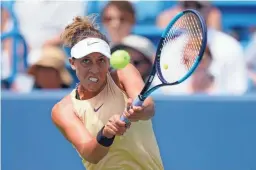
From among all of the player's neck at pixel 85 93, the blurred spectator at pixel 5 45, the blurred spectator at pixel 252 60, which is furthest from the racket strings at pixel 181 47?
the blurred spectator at pixel 5 45

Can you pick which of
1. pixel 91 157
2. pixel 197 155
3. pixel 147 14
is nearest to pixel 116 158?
pixel 91 157

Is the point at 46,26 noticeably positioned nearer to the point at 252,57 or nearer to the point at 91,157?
the point at 252,57

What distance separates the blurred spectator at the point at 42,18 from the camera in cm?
588

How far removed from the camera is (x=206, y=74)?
4973 millimetres

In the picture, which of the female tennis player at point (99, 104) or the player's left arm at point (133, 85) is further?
the female tennis player at point (99, 104)

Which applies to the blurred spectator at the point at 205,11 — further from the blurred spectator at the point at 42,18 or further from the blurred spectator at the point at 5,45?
the blurred spectator at the point at 5,45

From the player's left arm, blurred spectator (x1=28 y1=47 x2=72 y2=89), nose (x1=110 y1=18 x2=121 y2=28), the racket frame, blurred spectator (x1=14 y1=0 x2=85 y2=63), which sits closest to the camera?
the racket frame

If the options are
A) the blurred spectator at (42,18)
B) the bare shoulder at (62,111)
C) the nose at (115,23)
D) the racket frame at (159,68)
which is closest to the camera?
the racket frame at (159,68)

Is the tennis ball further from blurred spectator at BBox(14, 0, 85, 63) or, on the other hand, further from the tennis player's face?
blurred spectator at BBox(14, 0, 85, 63)

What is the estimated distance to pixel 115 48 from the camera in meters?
4.84

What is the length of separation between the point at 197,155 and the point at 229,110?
359 mm

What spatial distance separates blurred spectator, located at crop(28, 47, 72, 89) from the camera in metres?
5.37

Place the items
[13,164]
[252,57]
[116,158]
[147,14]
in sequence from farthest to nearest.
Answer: [147,14], [252,57], [13,164], [116,158]

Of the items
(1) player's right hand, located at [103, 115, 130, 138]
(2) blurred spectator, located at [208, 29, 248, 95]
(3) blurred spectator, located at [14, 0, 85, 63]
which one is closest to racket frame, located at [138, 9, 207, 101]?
(1) player's right hand, located at [103, 115, 130, 138]
